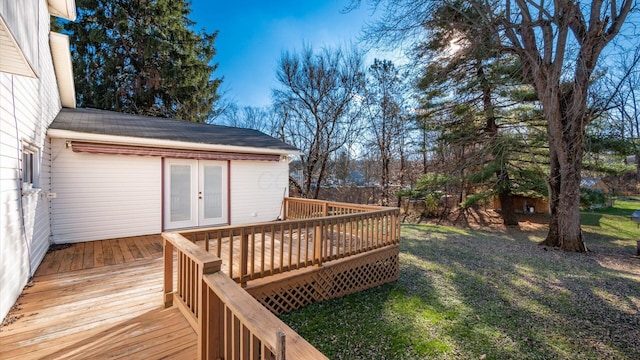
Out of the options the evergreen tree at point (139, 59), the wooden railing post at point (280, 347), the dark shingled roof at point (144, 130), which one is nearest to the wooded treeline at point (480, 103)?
the dark shingled roof at point (144, 130)

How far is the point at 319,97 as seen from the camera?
13242 millimetres

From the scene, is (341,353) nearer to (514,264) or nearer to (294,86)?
(514,264)

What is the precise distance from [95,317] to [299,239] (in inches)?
92.0

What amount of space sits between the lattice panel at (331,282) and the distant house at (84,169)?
108 inches

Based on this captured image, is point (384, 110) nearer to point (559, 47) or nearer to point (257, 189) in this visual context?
point (559, 47)

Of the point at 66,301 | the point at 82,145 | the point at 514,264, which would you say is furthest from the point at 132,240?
the point at 514,264

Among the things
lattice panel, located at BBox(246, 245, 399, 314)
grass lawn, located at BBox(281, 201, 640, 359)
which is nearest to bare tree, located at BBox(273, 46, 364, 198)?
grass lawn, located at BBox(281, 201, 640, 359)

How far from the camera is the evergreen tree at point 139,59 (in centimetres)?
1331

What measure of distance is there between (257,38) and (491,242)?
12.8 metres

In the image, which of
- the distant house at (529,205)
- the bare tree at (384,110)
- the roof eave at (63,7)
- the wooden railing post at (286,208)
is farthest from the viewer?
the bare tree at (384,110)

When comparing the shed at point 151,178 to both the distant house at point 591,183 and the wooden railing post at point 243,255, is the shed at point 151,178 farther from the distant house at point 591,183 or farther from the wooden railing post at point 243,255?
the distant house at point 591,183

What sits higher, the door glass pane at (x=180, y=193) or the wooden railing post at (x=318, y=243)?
the door glass pane at (x=180, y=193)

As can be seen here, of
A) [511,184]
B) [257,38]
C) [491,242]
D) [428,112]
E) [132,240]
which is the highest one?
[257,38]

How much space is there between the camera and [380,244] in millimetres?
4984
